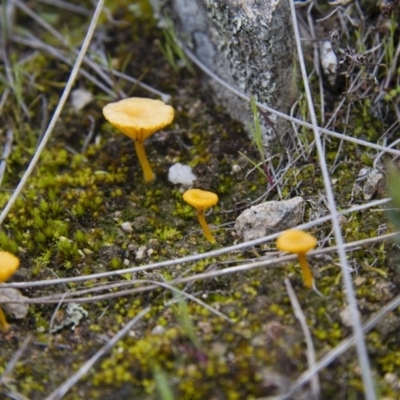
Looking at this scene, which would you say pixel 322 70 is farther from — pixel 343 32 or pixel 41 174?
pixel 41 174

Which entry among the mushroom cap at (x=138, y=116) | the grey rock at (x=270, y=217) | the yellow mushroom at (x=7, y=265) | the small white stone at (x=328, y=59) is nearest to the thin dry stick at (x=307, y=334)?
the grey rock at (x=270, y=217)

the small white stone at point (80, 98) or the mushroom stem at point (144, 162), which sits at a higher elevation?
the small white stone at point (80, 98)

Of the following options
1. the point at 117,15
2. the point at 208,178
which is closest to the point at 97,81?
the point at 117,15

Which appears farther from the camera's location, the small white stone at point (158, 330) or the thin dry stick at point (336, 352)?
the small white stone at point (158, 330)

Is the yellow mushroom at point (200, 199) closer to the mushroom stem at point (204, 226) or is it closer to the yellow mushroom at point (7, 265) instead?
the mushroom stem at point (204, 226)

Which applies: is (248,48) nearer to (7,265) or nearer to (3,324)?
(7,265)
